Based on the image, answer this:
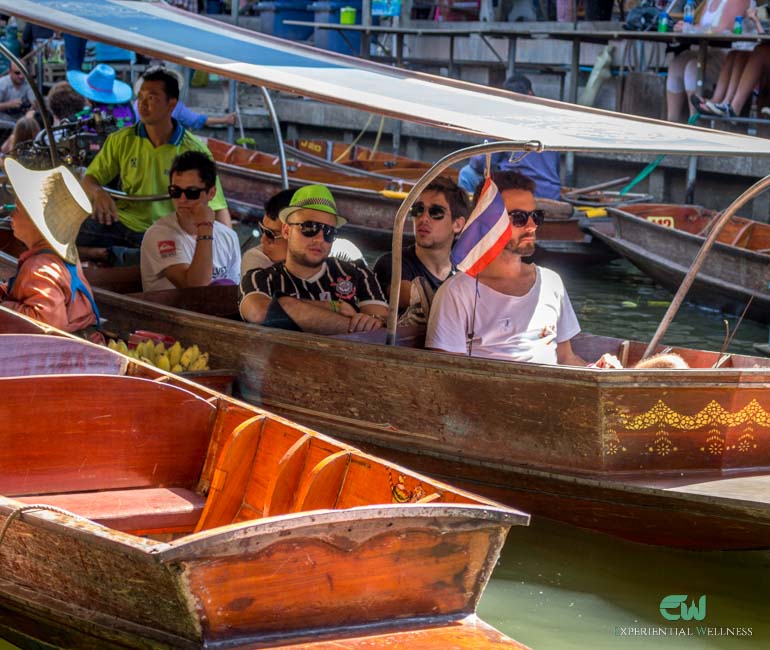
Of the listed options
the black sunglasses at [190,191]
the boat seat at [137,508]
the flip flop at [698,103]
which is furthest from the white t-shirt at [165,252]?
the flip flop at [698,103]

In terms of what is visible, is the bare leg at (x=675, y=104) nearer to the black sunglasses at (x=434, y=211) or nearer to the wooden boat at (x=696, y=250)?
the wooden boat at (x=696, y=250)

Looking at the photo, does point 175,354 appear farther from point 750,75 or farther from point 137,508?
point 750,75

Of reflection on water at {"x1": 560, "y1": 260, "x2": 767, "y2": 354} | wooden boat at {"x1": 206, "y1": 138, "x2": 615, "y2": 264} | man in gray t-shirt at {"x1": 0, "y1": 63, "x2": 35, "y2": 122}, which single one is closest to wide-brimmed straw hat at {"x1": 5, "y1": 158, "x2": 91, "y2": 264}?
reflection on water at {"x1": 560, "y1": 260, "x2": 767, "y2": 354}

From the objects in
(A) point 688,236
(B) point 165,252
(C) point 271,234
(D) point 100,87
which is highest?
(D) point 100,87

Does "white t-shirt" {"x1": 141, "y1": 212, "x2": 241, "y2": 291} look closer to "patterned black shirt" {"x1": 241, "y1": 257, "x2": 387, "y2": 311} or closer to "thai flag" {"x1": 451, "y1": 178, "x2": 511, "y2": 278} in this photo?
"patterned black shirt" {"x1": 241, "y1": 257, "x2": 387, "y2": 311}

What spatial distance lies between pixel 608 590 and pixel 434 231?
183cm

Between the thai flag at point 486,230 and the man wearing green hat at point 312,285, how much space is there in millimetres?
819

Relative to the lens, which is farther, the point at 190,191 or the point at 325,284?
the point at 190,191

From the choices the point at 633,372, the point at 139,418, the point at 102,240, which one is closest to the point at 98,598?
the point at 139,418

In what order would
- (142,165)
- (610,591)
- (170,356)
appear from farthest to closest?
(142,165), (170,356), (610,591)

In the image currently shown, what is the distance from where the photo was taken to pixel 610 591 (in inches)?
192

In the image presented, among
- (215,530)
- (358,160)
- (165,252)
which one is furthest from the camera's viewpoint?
(358,160)

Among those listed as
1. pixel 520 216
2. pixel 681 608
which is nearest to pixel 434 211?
pixel 520 216

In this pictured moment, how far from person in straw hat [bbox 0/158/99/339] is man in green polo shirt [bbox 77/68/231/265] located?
228cm
